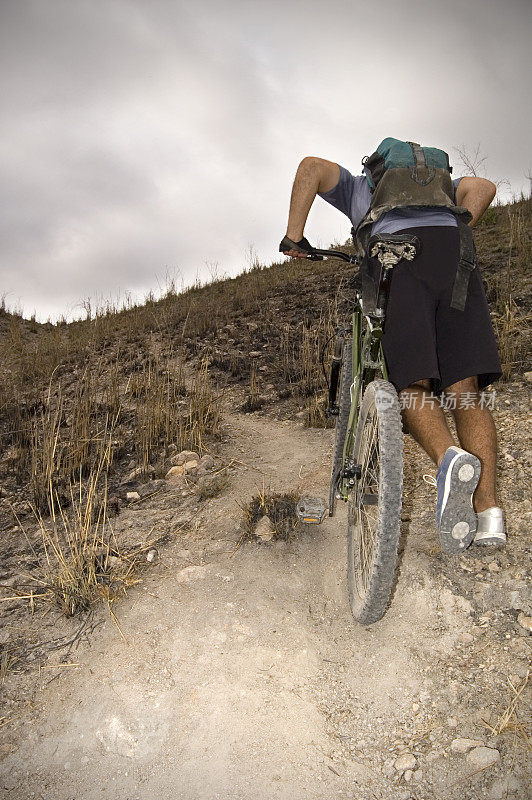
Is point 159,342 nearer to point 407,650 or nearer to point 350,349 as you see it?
point 350,349

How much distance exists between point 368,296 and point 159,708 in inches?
65.1

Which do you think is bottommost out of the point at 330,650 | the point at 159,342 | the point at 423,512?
the point at 330,650

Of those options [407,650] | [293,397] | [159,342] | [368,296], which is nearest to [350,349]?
[368,296]

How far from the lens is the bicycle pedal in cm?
256

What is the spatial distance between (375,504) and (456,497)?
29 cm

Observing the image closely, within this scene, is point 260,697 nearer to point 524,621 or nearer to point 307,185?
point 524,621

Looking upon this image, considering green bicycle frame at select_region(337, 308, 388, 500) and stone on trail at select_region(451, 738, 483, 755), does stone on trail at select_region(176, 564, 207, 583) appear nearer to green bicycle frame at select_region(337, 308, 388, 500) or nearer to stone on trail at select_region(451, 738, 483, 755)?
green bicycle frame at select_region(337, 308, 388, 500)

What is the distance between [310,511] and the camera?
2.58 meters

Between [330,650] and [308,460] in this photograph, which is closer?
[330,650]

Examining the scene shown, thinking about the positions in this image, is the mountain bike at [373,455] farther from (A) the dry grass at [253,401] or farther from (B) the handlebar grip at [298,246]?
(A) the dry grass at [253,401]

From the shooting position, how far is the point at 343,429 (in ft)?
8.38

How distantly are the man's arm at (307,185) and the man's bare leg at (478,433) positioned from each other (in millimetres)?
889

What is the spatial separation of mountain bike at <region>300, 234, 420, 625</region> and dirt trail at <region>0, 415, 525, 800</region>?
0.25 meters

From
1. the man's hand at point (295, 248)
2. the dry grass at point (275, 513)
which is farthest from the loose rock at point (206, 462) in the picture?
the man's hand at point (295, 248)
